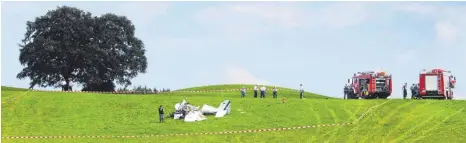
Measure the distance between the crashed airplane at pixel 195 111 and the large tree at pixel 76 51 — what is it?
51973 mm

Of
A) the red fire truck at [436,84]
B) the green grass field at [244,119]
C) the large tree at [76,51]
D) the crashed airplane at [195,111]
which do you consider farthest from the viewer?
the large tree at [76,51]

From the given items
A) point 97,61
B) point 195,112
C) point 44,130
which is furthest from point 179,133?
point 97,61

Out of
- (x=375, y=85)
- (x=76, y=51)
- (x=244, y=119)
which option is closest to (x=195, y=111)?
(x=244, y=119)

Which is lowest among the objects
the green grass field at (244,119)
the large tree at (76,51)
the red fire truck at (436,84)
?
the green grass field at (244,119)

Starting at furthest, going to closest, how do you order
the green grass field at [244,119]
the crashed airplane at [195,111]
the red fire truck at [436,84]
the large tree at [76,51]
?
1. the large tree at [76,51]
2. the red fire truck at [436,84]
3. the crashed airplane at [195,111]
4. the green grass field at [244,119]

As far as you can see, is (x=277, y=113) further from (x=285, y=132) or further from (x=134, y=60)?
(x=134, y=60)

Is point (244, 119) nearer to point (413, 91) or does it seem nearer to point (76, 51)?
point (413, 91)

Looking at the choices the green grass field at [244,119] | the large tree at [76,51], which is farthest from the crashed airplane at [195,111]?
the large tree at [76,51]

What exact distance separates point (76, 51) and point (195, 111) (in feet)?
178

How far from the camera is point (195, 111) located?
65.5 metres

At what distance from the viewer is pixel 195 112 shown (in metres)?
65.2

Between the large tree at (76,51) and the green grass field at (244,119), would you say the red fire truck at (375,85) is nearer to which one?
the green grass field at (244,119)

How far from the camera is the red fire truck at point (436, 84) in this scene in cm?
8569

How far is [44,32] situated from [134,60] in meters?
13.7
